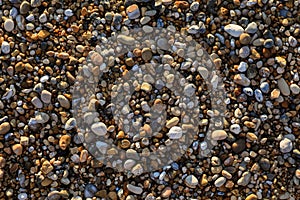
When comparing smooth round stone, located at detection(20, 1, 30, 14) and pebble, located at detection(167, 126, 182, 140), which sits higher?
smooth round stone, located at detection(20, 1, 30, 14)

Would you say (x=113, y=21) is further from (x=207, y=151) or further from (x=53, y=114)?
(x=207, y=151)

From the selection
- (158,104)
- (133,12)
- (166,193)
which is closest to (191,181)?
(166,193)

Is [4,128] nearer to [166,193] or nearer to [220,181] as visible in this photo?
[166,193]

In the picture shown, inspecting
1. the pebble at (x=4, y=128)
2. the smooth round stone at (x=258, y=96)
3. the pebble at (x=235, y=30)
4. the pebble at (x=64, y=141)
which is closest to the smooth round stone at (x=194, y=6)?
the pebble at (x=235, y=30)

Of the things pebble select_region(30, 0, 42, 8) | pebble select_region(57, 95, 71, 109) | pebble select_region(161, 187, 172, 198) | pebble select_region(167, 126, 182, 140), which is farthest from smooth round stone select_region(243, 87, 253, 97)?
pebble select_region(30, 0, 42, 8)

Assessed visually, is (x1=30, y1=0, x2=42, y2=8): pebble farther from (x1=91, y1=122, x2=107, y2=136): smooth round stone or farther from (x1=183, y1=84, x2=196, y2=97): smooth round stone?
(x1=183, y1=84, x2=196, y2=97): smooth round stone

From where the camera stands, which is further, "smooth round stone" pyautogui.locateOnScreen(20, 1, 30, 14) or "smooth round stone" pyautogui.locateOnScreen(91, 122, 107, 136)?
"smooth round stone" pyautogui.locateOnScreen(20, 1, 30, 14)

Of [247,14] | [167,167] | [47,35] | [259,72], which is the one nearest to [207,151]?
[167,167]
